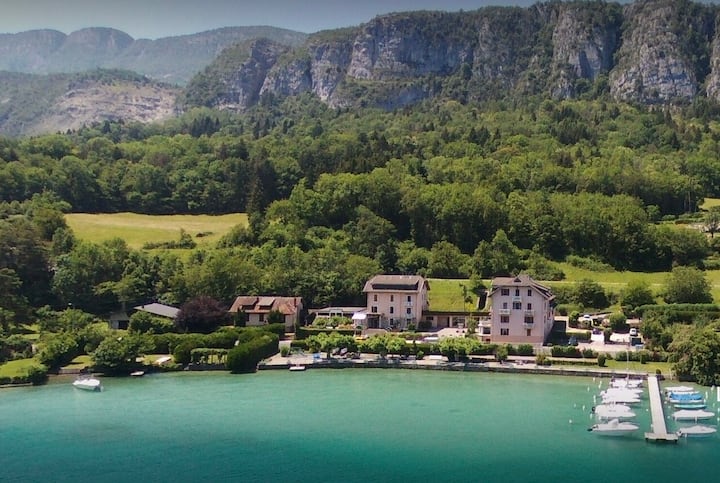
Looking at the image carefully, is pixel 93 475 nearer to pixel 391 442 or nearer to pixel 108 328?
pixel 391 442

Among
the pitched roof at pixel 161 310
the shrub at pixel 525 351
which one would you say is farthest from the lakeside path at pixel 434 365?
the pitched roof at pixel 161 310

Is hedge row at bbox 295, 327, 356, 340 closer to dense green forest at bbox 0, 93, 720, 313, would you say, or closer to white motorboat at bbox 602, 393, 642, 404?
dense green forest at bbox 0, 93, 720, 313

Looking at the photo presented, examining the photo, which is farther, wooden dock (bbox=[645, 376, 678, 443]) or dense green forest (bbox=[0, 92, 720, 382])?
dense green forest (bbox=[0, 92, 720, 382])

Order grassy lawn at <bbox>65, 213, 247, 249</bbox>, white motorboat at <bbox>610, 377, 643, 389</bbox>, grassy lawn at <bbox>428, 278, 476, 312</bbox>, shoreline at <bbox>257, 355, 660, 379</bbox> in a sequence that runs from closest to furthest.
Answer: white motorboat at <bbox>610, 377, 643, 389</bbox> < shoreline at <bbox>257, 355, 660, 379</bbox> < grassy lawn at <bbox>428, 278, 476, 312</bbox> < grassy lawn at <bbox>65, 213, 247, 249</bbox>

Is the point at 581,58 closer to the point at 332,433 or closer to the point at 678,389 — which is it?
the point at 678,389

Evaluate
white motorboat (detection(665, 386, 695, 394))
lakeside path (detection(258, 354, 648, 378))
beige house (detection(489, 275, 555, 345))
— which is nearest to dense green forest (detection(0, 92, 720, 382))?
beige house (detection(489, 275, 555, 345))

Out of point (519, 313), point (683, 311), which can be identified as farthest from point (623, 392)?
point (683, 311)

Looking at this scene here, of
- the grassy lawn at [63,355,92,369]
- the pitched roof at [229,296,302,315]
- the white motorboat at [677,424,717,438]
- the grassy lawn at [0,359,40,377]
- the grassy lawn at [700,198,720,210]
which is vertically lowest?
the grassy lawn at [63,355,92,369]
